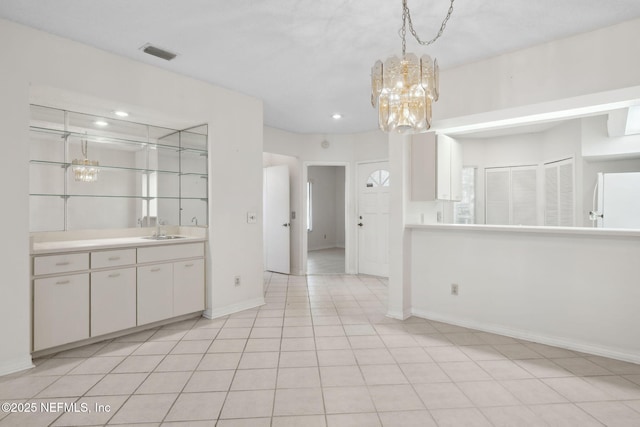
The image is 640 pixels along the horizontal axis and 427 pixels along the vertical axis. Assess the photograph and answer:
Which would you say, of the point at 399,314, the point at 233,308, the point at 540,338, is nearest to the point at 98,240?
the point at 233,308

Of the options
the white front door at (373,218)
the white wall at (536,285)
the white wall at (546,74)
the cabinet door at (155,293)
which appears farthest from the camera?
the white front door at (373,218)

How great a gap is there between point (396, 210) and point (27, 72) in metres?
3.42

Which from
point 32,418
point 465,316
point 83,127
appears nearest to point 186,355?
point 32,418

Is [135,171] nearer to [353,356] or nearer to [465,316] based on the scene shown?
[353,356]

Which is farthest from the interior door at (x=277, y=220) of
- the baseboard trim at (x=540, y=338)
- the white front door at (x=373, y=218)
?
the baseboard trim at (x=540, y=338)

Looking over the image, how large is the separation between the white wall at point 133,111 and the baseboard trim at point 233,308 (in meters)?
0.01

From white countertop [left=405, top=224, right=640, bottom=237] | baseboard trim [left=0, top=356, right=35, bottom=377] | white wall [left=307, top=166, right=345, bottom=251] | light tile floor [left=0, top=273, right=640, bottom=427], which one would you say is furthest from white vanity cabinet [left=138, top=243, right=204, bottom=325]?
white wall [left=307, top=166, right=345, bottom=251]

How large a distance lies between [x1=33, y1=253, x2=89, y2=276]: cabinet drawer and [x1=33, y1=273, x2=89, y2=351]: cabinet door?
6 centimetres

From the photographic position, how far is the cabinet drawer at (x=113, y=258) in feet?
9.56

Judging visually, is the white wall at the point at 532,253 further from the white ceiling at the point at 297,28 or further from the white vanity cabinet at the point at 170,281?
the white vanity cabinet at the point at 170,281

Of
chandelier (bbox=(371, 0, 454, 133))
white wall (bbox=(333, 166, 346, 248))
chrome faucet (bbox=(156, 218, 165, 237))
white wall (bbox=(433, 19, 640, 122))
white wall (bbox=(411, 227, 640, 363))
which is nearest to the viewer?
chandelier (bbox=(371, 0, 454, 133))

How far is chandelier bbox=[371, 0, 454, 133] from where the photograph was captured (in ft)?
5.95

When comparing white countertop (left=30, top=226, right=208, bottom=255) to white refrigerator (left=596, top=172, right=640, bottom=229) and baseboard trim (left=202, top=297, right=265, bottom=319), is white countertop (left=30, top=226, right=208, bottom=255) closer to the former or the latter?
baseboard trim (left=202, top=297, right=265, bottom=319)

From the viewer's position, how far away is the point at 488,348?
2.83 m
